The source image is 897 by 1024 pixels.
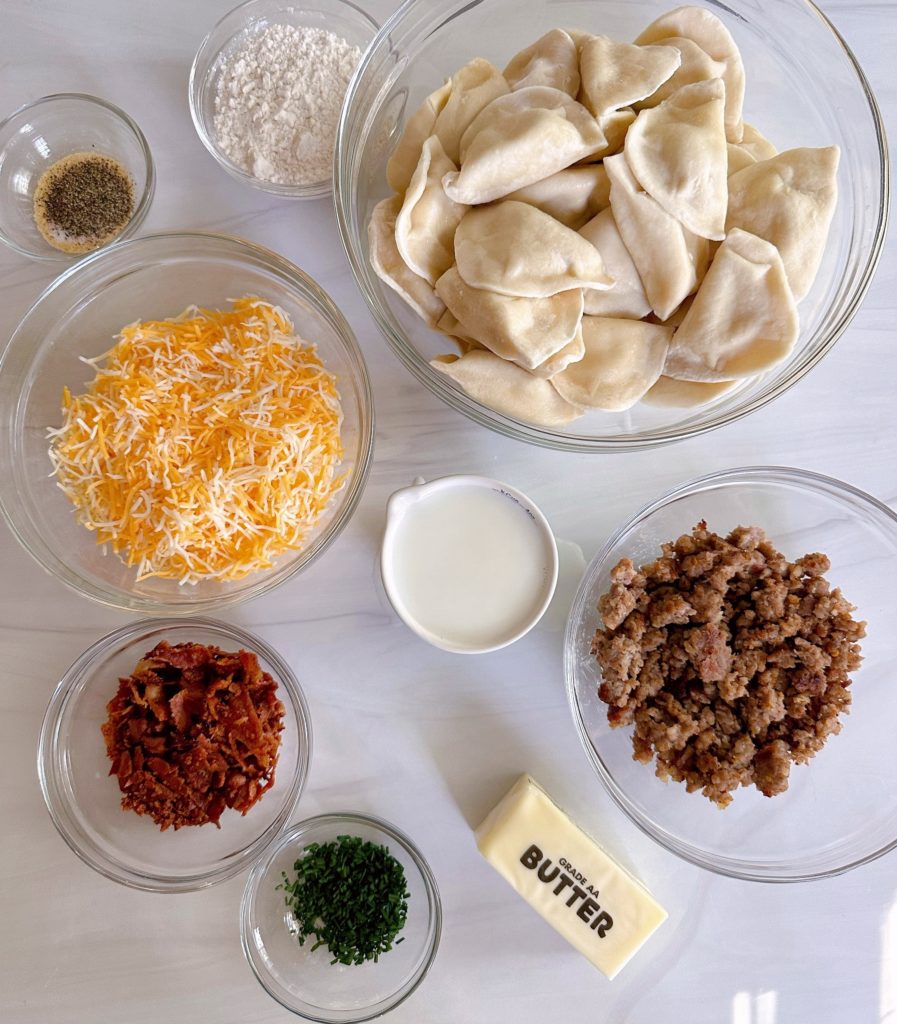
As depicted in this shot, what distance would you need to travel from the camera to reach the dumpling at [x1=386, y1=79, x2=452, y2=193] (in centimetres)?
120

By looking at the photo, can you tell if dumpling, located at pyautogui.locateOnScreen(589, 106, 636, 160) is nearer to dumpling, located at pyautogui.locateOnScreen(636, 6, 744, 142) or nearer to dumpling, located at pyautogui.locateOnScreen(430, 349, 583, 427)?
dumpling, located at pyautogui.locateOnScreen(636, 6, 744, 142)

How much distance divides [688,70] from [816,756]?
1274mm

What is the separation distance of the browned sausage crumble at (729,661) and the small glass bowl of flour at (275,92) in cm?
94

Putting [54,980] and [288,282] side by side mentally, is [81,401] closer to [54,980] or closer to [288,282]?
[288,282]

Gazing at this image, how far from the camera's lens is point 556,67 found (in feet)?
3.97

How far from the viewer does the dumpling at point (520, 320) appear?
1123 millimetres

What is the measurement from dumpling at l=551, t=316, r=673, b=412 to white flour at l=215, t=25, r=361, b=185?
2.03 feet

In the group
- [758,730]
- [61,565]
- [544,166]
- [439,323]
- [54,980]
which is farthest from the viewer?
[54,980]

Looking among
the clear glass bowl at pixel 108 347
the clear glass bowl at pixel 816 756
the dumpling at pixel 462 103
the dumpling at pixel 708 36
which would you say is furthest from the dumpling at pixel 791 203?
the clear glass bowl at pixel 108 347

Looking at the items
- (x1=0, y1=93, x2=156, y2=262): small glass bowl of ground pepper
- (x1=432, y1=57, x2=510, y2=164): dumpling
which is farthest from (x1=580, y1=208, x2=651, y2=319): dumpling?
(x1=0, y1=93, x2=156, y2=262): small glass bowl of ground pepper

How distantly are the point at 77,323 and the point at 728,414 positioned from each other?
1209 mm

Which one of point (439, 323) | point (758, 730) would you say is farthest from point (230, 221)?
point (758, 730)

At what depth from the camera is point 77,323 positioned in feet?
4.90

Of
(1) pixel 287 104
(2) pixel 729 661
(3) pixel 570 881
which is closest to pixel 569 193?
(1) pixel 287 104
